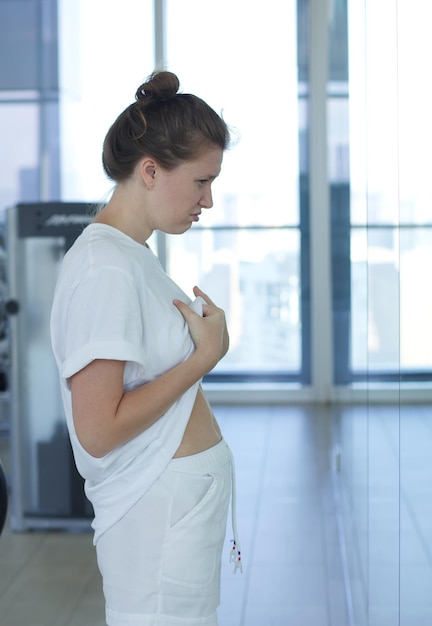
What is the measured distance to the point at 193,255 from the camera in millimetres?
6418

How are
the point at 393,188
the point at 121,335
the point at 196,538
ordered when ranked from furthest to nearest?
the point at 393,188 < the point at 196,538 < the point at 121,335

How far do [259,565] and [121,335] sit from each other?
7.27 feet

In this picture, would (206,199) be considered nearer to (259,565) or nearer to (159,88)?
(159,88)

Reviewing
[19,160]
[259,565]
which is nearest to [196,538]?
[259,565]

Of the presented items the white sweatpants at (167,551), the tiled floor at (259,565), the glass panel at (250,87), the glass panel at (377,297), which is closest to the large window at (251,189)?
the glass panel at (250,87)

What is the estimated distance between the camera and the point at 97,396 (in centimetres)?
119

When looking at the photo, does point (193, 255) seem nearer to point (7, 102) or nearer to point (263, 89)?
point (263, 89)

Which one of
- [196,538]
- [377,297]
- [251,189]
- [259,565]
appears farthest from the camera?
[251,189]

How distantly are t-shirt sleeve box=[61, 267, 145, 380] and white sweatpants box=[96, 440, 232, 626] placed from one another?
0.65 ft

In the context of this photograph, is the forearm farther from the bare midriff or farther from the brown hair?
the brown hair

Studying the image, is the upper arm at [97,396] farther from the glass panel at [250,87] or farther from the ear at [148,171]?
the glass panel at [250,87]

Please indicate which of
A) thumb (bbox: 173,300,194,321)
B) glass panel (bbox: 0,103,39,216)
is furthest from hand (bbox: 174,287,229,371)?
glass panel (bbox: 0,103,39,216)

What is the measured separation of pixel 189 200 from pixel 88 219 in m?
2.21

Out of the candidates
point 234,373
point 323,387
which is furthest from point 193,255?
point 323,387
